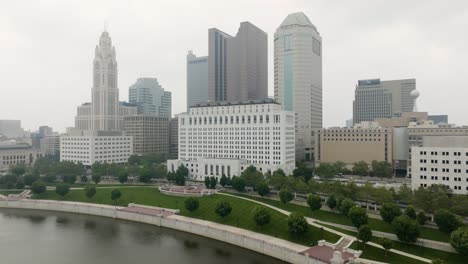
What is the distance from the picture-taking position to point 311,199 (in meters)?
73.2

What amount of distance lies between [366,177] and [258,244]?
77.8 metres

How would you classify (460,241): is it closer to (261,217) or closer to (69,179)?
(261,217)

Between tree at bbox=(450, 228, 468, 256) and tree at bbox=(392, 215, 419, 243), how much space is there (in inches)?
219

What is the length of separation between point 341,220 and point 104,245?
46722 millimetres

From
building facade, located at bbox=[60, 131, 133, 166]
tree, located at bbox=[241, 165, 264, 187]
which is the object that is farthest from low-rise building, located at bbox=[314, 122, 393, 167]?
building facade, located at bbox=[60, 131, 133, 166]

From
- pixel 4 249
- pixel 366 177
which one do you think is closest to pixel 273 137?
pixel 366 177

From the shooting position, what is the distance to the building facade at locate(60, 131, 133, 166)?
159m

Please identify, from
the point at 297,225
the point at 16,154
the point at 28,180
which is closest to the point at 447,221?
the point at 297,225

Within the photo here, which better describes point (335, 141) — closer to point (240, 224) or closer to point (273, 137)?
point (273, 137)

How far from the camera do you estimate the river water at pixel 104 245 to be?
6006 centimetres

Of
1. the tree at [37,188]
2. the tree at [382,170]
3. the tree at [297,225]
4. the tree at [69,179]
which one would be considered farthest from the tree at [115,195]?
the tree at [382,170]

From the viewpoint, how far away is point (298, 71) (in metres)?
182

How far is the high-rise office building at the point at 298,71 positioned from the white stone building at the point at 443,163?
93496 millimetres

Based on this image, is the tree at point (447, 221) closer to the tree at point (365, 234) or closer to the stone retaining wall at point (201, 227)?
the tree at point (365, 234)
